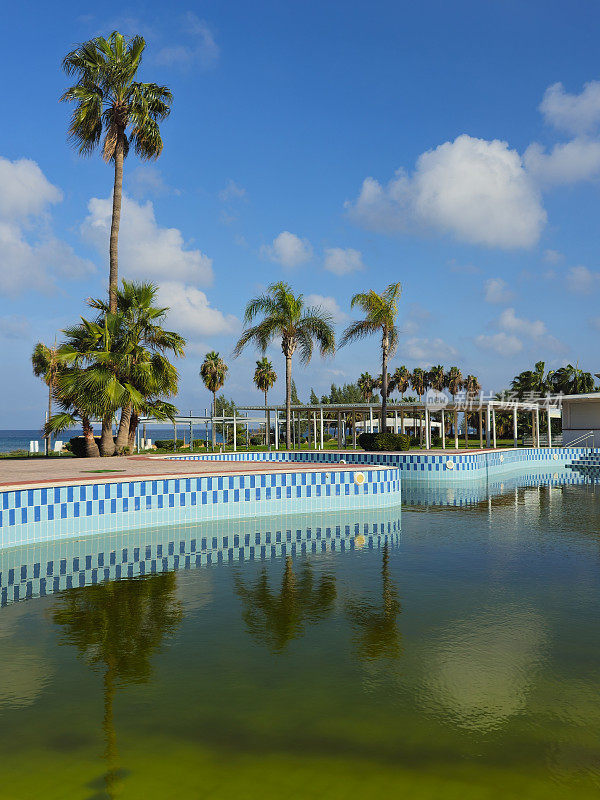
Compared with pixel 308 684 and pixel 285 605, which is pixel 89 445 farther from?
pixel 308 684

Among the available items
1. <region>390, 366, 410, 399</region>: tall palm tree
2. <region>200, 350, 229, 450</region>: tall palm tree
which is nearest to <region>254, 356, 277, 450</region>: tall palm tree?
<region>200, 350, 229, 450</region>: tall palm tree

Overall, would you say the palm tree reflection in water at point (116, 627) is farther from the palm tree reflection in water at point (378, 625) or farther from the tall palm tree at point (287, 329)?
the tall palm tree at point (287, 329)

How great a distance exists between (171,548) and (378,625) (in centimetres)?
439

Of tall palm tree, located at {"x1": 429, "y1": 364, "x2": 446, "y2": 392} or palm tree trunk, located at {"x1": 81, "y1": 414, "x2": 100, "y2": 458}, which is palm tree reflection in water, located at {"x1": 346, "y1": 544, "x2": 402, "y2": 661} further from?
tall palm tree, located at {"x1": 429, "y1": 364, "x2": 446, "y2": 392}

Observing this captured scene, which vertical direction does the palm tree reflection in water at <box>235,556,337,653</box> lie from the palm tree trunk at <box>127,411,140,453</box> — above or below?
below

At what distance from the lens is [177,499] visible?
10977 mm

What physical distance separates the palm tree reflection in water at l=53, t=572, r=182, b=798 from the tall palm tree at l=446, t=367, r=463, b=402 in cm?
7173

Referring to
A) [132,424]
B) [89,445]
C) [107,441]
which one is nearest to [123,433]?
[107,441]

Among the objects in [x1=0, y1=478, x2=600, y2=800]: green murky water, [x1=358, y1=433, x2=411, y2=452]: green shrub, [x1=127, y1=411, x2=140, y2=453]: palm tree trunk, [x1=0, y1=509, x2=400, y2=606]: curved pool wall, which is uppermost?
[x1=127, y1=411, x2=140, y2=453]: palm tree trunk

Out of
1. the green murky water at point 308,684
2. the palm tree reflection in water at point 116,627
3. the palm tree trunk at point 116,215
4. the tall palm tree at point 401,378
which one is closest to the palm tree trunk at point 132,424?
the palm tree trunk at point 116,215

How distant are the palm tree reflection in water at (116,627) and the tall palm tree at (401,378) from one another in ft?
235

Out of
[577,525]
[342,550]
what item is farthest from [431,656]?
[577,525]

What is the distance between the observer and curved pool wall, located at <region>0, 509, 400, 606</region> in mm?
7344

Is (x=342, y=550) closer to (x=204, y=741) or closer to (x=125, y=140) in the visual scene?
(x=204, y=741)
